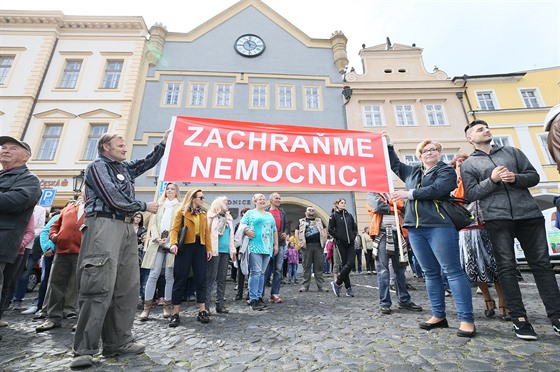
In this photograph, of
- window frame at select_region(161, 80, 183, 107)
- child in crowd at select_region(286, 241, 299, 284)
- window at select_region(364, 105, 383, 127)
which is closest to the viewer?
child in crowd at select_region(286, 241, 299, 284)

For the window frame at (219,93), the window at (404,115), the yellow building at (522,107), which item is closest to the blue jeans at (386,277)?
the window frame at (219,93)

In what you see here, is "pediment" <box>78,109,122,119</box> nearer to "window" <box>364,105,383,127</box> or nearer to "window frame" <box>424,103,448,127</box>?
"window" <box>364,105,383,127</box>

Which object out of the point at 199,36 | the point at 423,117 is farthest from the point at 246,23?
the point at 423,117

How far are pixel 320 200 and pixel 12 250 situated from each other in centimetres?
1309

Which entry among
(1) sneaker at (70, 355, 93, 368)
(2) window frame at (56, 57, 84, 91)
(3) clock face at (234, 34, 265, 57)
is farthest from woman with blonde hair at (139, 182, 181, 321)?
(2) window frame at (56, 57, 84, 91)

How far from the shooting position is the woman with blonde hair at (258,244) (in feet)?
15.4

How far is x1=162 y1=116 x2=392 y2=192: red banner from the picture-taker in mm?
3441

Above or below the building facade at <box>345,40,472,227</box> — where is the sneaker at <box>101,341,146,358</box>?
below

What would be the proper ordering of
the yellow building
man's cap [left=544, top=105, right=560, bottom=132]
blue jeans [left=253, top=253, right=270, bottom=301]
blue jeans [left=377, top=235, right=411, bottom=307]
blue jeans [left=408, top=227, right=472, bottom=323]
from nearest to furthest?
man's cap [left=544, top=105, right=560, bottom=132] < blue jeans [left=408, top=227, right=472, bottom=323] < blue jeans [left=377, top=235, right=411, bottom=307] < blue jeans [left=253, top=253, right=270, bottom=301] < the yellow building

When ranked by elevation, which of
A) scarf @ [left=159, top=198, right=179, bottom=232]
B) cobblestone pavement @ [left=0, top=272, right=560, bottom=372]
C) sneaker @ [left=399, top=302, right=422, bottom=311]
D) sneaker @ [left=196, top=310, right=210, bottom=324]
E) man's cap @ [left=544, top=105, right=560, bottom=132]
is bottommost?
cobblestone pavement @ [left=0, top=272, right=560, bottom=372]

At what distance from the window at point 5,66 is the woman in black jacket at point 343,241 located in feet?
66.9

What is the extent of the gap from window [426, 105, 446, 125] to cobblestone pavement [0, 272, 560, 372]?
14.8 metres

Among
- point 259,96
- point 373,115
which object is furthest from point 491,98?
point 259,96

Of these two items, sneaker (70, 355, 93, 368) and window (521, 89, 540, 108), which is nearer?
sneaker (70, 355, 93, 368)
